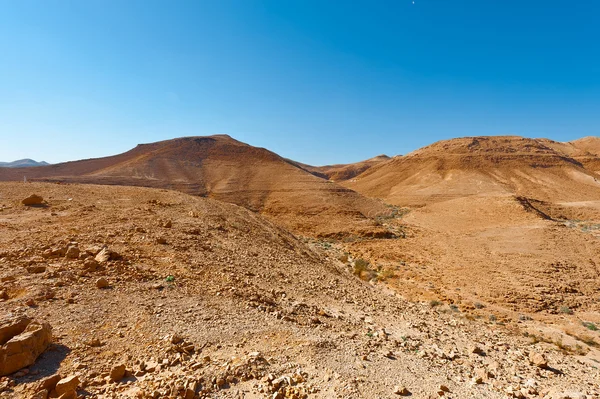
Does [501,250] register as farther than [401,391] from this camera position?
Yes

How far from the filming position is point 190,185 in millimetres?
36000

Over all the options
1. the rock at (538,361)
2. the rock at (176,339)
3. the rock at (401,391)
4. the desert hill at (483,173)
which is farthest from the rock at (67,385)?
the desert hill at (483,173)

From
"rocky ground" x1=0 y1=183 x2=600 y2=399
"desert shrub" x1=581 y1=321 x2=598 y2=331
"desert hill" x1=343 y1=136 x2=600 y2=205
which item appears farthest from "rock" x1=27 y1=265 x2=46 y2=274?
"desert hill" x1=343 y1=136 x2=600 y2=205

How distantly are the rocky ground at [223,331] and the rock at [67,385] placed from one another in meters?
0.02

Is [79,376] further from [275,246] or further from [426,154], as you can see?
[426,154]

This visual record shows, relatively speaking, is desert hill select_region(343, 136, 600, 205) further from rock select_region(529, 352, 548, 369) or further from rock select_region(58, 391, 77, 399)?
rock select_region(58, 391, 77, 399)

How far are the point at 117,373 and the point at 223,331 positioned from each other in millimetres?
1763

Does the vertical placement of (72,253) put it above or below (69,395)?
above

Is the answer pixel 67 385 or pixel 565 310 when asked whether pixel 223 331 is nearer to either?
pixel 67 385

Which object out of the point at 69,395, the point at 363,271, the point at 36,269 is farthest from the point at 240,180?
the point at 69,395

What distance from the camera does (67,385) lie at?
3461mm

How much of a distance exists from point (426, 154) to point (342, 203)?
40.5m

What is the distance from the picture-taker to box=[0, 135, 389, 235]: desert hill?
27.1 m

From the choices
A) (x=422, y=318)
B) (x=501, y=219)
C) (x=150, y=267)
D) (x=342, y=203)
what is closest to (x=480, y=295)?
(x=422, y=318)
